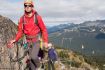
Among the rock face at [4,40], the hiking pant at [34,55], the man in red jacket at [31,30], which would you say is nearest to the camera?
the hiking pant at [34,55]

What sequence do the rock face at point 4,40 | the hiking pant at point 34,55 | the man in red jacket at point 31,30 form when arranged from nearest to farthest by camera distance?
1. the hiking pant at point 34,55
2. the man in red jacket at point 31,30
3. the rock face at point 4,40

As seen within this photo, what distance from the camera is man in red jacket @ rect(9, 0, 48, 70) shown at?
1131 cm

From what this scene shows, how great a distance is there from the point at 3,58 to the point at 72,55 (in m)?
30.7

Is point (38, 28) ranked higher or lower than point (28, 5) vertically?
lower

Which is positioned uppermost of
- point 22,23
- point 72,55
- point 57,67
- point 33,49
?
point 22,23

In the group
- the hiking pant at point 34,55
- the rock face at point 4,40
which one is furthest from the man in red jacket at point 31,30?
the rock face at point 4,40

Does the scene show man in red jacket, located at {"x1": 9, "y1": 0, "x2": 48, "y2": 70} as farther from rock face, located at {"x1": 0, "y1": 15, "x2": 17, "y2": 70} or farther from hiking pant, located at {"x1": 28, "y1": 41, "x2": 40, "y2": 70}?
rock face, located at {"x1": 0, "y1": 15, "x2": 17, "y2": 70}

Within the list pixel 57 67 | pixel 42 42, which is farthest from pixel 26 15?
pixel 57 67

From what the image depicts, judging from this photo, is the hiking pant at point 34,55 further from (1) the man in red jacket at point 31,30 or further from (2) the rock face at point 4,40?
(2) the rock face at point 4,40

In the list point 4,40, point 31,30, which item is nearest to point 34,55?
point 31,30

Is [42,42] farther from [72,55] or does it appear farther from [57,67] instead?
[72,55]

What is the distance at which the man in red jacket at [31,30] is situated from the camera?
11312 mm

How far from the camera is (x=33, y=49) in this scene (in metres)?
11.3

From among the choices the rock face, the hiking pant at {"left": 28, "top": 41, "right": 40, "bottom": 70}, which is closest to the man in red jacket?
the hiking pant at {"left": 28, "top": 41, "right": 40, "bottom": 70}
